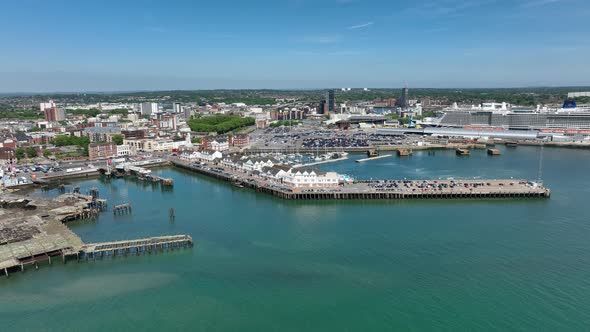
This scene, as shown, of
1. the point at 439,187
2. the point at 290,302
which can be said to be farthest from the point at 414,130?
the point at 290,302

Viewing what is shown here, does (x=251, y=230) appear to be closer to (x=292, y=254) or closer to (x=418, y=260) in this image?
(x=292, y=254)

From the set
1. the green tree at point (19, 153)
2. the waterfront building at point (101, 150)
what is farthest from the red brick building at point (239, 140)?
the green tree at point (19, 153)

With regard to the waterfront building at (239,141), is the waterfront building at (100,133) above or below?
above

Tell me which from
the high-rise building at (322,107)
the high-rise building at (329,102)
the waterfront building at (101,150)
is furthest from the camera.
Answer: the high-rise building at (322,107)

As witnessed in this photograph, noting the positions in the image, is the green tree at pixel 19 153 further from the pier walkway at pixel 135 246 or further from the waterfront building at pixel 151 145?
the pier walkway at pixel 135 246

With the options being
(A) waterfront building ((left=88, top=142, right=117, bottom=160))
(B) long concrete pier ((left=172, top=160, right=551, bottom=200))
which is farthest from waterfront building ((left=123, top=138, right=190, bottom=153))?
(B) long concrete pier ((left=172, top=160, right=551, bottom=200))
